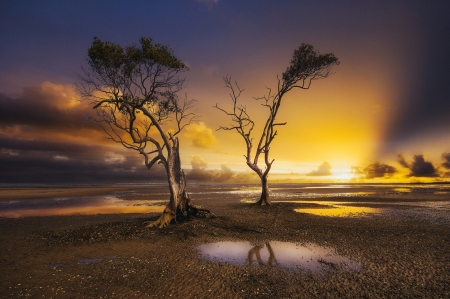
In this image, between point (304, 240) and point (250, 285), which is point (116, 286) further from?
point (304, 240)

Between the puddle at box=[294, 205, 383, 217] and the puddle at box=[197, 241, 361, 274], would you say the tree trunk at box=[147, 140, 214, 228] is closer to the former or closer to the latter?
the puddle at box=[197, 241, 361, 274]

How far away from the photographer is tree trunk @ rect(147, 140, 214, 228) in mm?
18297

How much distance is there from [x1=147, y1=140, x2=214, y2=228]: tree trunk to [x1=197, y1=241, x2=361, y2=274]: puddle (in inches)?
211

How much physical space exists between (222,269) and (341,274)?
4.16 m

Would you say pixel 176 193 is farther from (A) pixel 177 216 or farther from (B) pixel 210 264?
A: (B) pixel 210 264

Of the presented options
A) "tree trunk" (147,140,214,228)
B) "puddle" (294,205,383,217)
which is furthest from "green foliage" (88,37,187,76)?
"puddle" (294,205,383,217)

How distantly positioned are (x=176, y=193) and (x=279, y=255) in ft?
30.6

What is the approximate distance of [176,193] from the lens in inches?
734

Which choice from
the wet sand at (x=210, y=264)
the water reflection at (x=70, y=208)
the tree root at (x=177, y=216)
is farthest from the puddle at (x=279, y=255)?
the water reflection at (x=70, y=208)

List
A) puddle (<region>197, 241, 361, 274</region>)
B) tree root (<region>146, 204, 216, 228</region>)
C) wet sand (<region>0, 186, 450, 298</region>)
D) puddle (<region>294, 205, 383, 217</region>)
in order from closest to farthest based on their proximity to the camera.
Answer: wet sand (<region>0, 186, 450, 298</region>) < puddle (<region>197, 241, 361, 274</region>) < tree root (<region>146, 204, 216, 228</region>) < puddle (<region>294, 205, 383, 217</region>)

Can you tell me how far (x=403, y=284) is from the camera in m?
8.20

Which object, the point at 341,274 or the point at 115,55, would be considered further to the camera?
the point at 115,55

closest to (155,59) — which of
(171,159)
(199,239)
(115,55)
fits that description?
(115,55)

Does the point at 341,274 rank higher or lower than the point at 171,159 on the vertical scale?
lower
